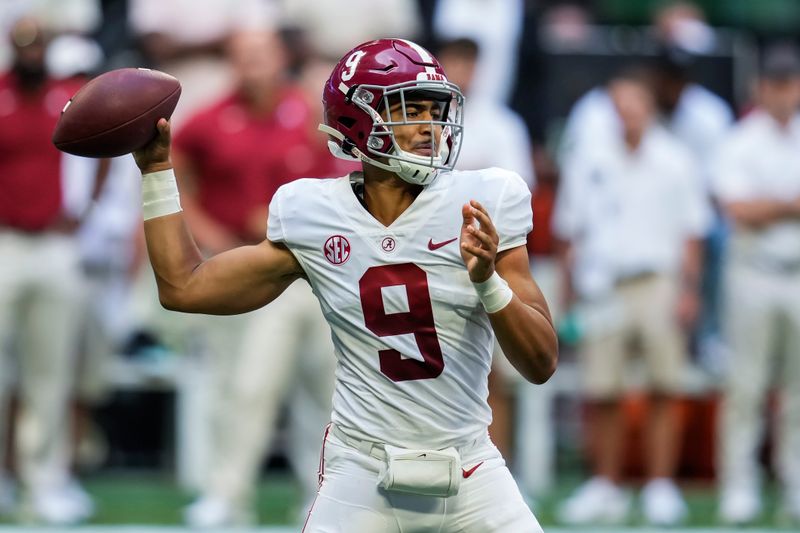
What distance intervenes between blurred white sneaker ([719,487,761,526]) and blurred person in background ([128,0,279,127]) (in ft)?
11.4

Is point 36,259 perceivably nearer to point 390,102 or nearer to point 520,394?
point 520,394

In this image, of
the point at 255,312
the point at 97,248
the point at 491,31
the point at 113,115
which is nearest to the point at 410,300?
the point at 113,115

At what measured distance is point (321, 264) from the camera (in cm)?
357

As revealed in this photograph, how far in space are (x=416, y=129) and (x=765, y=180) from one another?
4.05m

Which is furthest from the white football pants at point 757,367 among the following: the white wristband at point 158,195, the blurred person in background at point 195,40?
the white wristband at point 158,195

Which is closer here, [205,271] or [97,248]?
[205,271]

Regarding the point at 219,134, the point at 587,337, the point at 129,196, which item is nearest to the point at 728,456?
the point at 587,337

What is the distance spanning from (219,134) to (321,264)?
3276mm

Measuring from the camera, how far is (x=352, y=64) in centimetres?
359

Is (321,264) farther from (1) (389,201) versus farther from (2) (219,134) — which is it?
(2) (219,134)

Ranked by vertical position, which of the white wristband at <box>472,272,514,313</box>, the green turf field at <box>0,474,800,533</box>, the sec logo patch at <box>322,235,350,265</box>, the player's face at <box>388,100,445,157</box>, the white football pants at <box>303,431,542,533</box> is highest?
the player's face at <box>388,100,445,157</box>

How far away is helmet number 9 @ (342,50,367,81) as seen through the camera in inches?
141

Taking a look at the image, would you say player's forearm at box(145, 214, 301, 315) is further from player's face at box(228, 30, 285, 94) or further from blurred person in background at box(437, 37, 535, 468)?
blurred person in background at box(437, 37, 535, 468)

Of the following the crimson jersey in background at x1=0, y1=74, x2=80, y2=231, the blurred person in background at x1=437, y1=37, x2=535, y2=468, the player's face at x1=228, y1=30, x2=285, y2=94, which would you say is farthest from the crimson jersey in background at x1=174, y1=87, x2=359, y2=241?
the blurred person in background at x1=437, y1=37, x2=535, y2=468
